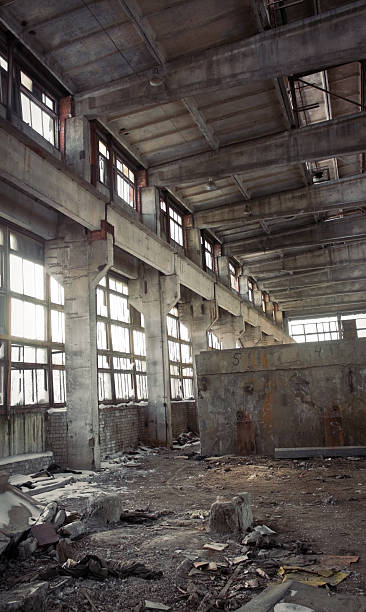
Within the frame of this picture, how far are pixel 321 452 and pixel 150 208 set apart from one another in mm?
8834

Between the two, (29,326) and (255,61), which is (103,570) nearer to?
(29,326)

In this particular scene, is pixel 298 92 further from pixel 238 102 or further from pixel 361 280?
pixel 361 280

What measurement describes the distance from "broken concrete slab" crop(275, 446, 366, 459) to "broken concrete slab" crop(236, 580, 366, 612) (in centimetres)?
723

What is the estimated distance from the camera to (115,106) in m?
11.0

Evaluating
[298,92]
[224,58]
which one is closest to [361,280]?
[298,92]

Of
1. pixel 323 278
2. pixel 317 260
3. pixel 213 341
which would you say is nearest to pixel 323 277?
pixel 323 278

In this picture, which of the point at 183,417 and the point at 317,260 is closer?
→ the point at 183,417

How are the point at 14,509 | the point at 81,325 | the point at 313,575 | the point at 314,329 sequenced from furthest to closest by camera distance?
1. the point at 314,329
2. the point at 81,325
3. the point at 14,509
4. the point at 313,575

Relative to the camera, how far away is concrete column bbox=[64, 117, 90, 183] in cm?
1117

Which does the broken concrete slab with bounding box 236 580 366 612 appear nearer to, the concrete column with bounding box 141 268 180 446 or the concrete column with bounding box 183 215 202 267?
the concrete column with bounding box 141 268 180 446

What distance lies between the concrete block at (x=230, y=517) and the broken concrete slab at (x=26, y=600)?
2.24 meters

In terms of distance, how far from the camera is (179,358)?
20.1 meters

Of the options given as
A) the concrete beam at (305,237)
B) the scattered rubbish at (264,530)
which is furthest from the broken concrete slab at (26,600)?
the concrete beam at (305,237)

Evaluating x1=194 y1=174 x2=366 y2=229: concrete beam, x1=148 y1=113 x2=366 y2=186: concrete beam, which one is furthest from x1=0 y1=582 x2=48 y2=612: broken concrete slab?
x1=194 y1=174 x2=366 y2=229: concrete beam
